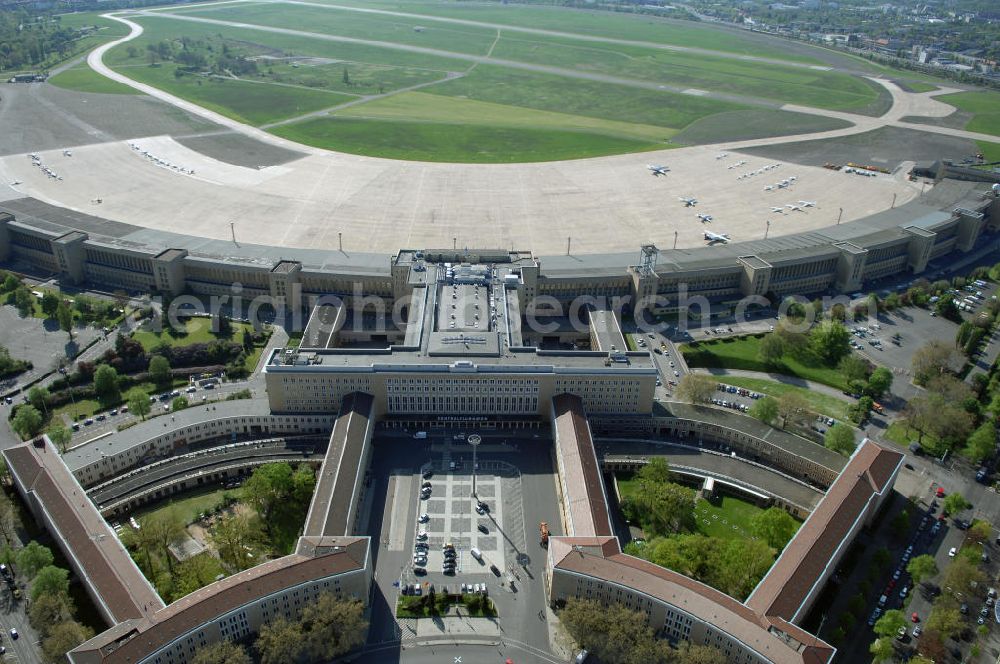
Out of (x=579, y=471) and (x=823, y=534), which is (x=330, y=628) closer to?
(x=579, y=471)

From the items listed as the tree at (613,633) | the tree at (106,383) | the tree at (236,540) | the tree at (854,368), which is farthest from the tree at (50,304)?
the tree at (854,368)

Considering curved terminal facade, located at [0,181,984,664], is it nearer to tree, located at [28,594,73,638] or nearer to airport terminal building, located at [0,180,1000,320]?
airport terminal building, located at [0,180,1000,320]

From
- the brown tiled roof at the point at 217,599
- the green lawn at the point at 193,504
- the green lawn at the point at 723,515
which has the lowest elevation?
the green lawn at the point at 723,515

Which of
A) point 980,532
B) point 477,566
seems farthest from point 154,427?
point 980,532

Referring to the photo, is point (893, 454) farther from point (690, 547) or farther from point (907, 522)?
point (690, 547)

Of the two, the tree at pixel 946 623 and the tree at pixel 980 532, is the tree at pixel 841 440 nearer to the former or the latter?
the tree at pixel 980 532

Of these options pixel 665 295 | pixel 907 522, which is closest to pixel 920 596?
pixel 907 522
